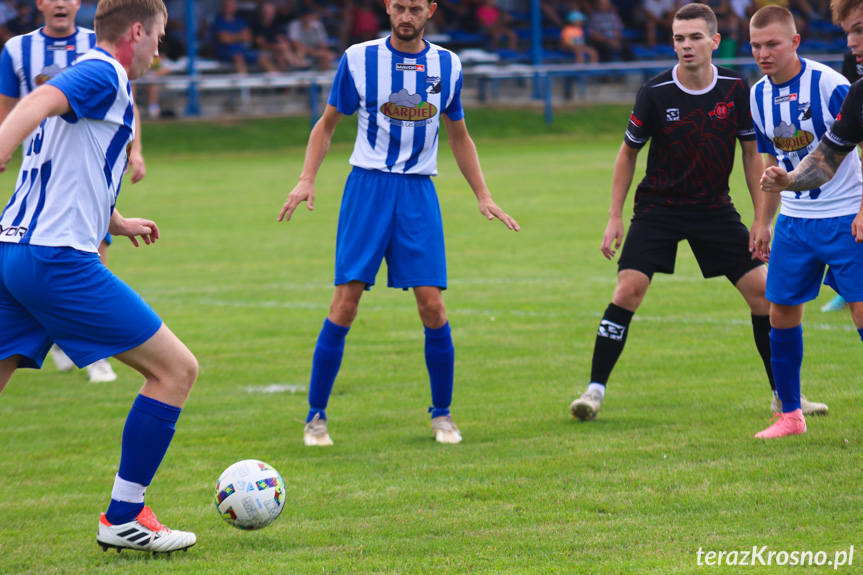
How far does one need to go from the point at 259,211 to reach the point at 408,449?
37.2ft

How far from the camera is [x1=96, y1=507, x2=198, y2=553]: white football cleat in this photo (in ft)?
12.3

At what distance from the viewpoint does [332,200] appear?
17.0 meters

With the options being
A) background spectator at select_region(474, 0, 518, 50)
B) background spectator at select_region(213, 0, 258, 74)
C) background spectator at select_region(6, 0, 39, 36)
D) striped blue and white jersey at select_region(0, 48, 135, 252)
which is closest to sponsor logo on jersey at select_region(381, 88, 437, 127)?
striped blue and white jersey at select_region(0, 48, 135, 252)

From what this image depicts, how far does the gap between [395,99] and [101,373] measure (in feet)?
10.1

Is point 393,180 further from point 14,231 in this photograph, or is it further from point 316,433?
point 14,231

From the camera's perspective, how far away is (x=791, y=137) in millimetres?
4984

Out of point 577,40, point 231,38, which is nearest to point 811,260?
point 231,38

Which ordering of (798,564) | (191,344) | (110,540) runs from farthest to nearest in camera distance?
(191,344), (110,540), (798,564)

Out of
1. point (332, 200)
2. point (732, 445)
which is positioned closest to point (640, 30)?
point (332, 200)

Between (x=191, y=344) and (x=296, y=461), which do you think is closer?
(x=296, y=461)

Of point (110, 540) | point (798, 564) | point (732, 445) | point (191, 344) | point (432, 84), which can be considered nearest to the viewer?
point (798, 564)

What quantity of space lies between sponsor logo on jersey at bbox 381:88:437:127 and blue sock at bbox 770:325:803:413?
2071 mm

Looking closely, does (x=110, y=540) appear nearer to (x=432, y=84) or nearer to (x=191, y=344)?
(x=432, y=84)

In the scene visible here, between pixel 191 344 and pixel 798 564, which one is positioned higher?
pixel 798 564
